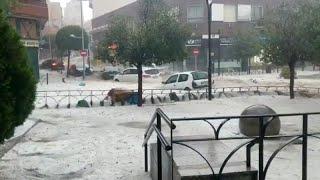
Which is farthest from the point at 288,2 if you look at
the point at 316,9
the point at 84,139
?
the point at 84,139

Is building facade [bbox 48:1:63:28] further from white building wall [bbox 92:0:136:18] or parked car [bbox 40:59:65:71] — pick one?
parked car [bbox 40:59:65:71]

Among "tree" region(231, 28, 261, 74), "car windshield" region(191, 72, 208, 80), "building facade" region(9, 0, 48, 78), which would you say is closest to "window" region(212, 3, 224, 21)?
"tree" region(231, 28, 261, 74)

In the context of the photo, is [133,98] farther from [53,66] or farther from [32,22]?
[53,66]

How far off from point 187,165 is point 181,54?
47.2 ft

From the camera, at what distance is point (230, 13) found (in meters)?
60.1

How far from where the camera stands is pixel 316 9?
20266 mm

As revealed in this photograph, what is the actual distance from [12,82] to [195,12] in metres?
51.3

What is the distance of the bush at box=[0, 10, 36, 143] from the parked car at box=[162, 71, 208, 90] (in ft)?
64.7

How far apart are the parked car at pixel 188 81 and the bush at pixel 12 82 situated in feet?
64.7

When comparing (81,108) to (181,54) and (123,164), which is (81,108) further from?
(123,164)

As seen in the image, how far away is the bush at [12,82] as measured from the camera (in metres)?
6.61

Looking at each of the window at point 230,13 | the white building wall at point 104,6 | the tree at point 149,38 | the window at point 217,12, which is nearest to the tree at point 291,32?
the tree at point 149,38

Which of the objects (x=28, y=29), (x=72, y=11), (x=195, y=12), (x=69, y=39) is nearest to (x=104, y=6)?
(x=195, y=12)

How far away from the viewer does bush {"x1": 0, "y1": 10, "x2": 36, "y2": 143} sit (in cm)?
661
